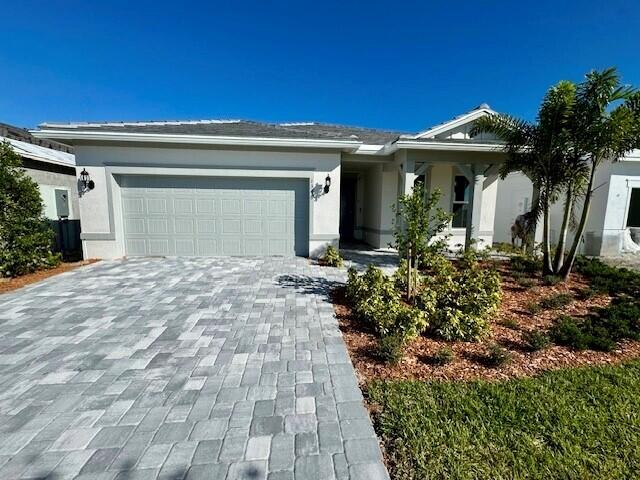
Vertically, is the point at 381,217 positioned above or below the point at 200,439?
above

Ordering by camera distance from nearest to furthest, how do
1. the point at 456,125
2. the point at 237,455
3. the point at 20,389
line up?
the point at 237,455
the point at 20,389
the point at 456,125

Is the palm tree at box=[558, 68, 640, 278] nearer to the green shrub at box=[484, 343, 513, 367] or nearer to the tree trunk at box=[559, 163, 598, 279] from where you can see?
the tree trunk at box=[559, 163, 598, 279]

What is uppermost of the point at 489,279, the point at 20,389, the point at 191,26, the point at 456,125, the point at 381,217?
the point at 191,26

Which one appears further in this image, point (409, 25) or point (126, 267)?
point (409, 25)

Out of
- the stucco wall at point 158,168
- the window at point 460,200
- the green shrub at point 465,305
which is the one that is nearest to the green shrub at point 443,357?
the green shrub at point 465,305

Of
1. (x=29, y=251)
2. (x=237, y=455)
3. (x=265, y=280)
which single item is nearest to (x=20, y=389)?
(x=237, y=455)

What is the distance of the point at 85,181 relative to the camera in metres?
7.54

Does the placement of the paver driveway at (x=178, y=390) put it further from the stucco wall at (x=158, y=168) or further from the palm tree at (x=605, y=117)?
the palm tree at (x=605, y=117)

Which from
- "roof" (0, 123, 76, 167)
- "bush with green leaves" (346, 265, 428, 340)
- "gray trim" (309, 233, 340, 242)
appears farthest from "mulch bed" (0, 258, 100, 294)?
"bush with green leaves" (346, 265, 428, 340)

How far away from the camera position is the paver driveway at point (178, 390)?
A: 185 centimetres

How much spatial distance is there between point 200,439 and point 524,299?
5341 millimetres

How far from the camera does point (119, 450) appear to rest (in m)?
1.92

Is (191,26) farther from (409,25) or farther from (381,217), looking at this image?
(381,217)

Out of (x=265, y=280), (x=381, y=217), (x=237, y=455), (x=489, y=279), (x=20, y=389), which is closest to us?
(x=237, y=455)
